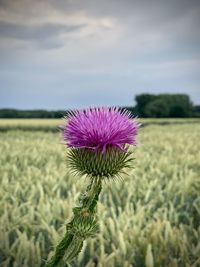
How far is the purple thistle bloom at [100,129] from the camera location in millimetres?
1480

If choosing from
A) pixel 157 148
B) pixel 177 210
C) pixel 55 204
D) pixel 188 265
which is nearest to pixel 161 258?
pixel 188 265

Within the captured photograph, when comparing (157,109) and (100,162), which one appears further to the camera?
(157,109)

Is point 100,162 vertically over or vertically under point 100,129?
under

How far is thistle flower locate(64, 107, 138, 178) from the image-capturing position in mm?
1484

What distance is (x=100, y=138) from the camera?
148 cm

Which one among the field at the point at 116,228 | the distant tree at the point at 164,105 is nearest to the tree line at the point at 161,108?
the distant tree at the point at 164,105

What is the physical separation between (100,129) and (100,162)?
0.11 m

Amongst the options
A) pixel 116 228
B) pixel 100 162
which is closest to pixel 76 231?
pixel 100 162

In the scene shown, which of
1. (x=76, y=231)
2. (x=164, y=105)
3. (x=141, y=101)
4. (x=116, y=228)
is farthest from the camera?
(x=141, y=101)

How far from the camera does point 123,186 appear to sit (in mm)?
5609

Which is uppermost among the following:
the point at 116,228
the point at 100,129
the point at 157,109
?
the point at 100,129

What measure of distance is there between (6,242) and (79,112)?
176 centimetres

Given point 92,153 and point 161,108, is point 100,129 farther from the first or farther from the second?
point 161,108

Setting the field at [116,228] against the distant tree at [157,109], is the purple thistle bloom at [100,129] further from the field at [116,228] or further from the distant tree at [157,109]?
the distant tree at [157,109]
